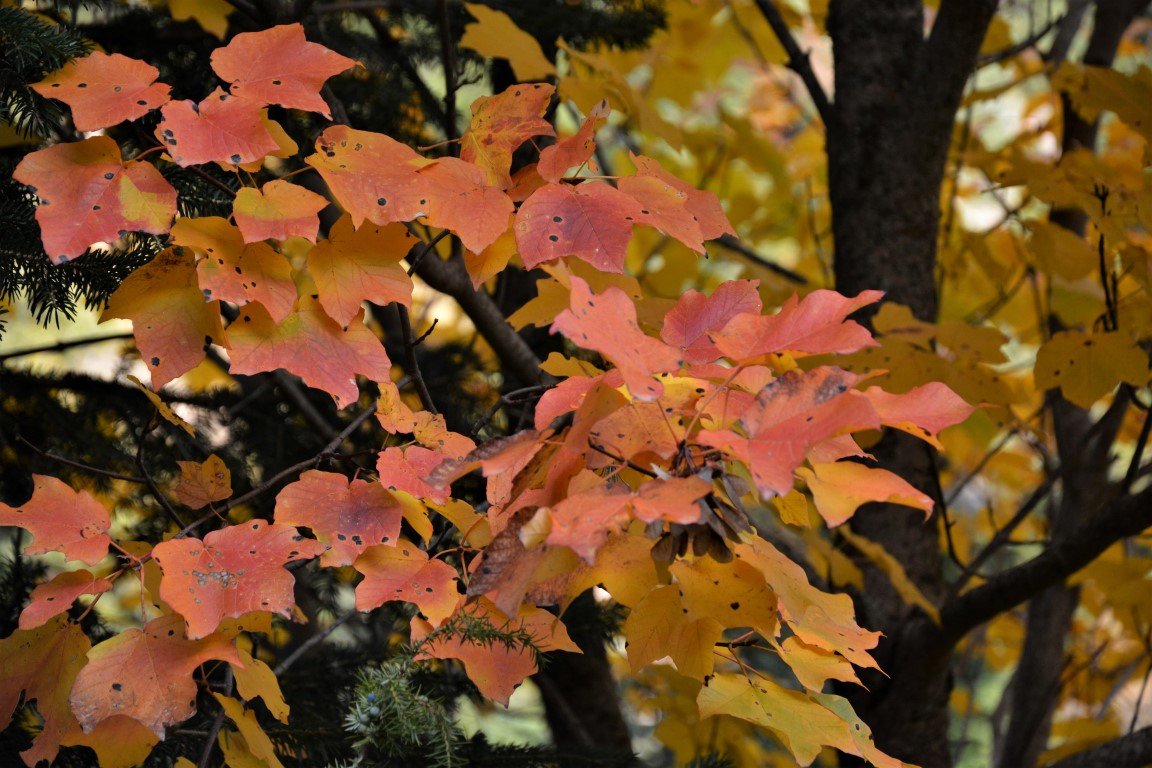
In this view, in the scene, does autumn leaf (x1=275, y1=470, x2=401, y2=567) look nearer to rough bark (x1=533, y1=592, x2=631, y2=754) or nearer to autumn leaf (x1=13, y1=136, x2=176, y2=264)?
autumn leaf (x1=13, y1=136, x2=176, y2=264)

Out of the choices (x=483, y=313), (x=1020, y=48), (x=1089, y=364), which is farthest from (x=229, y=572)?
(x=1020, y=48)

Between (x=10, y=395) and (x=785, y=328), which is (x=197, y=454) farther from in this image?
(x=785, y=328)

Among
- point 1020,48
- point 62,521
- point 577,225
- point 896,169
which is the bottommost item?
point 62,521

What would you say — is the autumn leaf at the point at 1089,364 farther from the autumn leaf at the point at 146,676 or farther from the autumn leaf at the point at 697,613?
the autumn leaf at the point at 146,676

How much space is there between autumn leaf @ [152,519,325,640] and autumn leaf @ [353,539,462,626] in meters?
0.04

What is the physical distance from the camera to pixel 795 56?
4.75ft

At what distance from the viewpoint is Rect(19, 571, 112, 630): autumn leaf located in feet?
2.18

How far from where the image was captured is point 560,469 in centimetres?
60

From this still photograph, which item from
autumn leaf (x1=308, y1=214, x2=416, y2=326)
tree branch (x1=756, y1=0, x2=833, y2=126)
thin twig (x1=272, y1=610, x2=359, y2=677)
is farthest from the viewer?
tree branch (x1=756, y1=0, x2=833, y2=126)

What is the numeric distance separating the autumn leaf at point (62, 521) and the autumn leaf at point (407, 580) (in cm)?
18

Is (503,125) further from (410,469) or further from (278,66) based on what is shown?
(410,469)

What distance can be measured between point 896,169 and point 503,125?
882 millimetres

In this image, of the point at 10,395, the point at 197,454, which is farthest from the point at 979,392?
the point at 10,395

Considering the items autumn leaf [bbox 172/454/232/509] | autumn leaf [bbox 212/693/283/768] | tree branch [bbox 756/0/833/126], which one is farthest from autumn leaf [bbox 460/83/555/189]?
tree branch [bbox 756/0/833/126]
